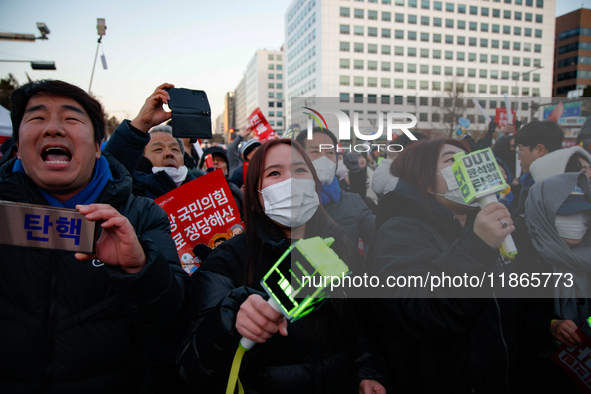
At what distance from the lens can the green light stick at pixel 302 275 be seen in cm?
73

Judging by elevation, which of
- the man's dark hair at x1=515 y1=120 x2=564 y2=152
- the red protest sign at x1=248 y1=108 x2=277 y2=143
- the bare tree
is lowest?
the man's dark hair at x1=515 y1=120 x2=564 y2=152

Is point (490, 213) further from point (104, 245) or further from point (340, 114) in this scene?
point (104, 245)

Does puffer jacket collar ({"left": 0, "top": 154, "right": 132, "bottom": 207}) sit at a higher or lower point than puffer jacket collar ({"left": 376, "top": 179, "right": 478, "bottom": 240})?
higher

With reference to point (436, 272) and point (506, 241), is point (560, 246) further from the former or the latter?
point (436, 272)

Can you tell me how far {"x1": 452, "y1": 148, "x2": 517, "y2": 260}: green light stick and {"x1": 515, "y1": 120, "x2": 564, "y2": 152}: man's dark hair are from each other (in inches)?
43.4

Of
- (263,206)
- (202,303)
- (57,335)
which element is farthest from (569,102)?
(57,335)

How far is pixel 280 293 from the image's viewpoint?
0.81m

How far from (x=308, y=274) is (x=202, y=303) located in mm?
771

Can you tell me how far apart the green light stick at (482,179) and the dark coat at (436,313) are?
0.12 m

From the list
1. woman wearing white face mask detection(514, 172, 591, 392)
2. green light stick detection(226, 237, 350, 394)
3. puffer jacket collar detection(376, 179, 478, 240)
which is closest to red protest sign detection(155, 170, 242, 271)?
puffer jacket collar detection(376, 179, 478, 240)

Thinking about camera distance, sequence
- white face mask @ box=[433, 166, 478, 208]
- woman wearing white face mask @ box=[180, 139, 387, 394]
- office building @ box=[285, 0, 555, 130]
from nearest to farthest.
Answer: woman wearing white face mask @ box=[180, 139, 387, 394], white face mask @ box=[433, 166, 478, 208], office building @ box=[285, 0, 555, 130]

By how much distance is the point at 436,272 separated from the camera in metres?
1.40

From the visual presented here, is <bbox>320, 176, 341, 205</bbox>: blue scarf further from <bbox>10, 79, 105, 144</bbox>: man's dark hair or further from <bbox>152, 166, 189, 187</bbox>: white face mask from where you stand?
<bbox>10, 79, 105, 144</bbox>: man's dark hair

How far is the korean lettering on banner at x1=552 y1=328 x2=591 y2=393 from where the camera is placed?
5.44 feet
